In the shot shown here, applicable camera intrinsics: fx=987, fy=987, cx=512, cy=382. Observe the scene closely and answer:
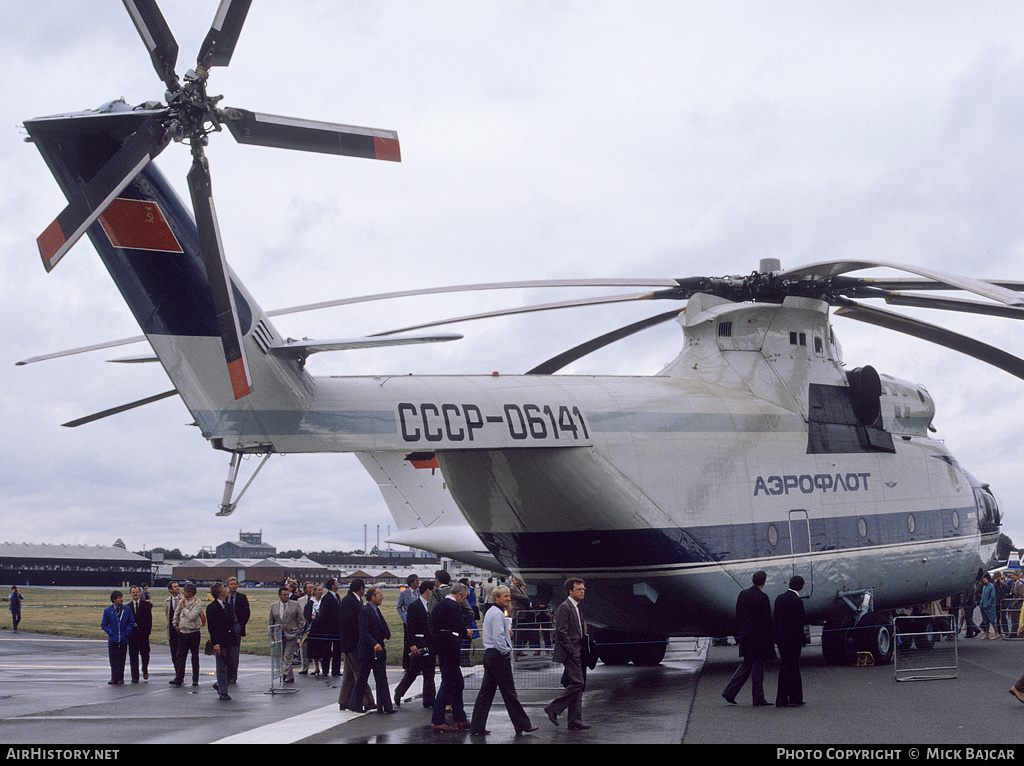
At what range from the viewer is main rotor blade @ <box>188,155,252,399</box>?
999cm

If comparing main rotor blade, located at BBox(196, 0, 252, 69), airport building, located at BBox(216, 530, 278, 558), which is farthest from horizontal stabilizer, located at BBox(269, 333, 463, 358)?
airport building, located at BBox(216, 530, 278, 558)

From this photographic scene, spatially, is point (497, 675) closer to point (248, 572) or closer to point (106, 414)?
point (106, 414)

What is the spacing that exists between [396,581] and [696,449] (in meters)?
92.7

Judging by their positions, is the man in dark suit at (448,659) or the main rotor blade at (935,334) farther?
the main rotor blade at (935,334)

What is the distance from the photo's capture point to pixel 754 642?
12523mm

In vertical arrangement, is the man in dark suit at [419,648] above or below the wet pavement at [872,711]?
above

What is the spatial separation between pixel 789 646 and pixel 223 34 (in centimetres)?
969

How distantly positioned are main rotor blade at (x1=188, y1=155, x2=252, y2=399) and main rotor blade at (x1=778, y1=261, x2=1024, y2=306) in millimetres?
8360

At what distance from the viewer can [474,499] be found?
15.1m

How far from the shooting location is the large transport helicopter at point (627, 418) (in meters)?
10.2

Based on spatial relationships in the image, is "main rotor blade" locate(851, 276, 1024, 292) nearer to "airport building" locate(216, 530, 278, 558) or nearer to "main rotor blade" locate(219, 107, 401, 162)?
"main rotor blade" locate(219, 107, 401, 162)

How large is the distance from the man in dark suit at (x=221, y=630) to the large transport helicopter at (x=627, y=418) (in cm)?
403

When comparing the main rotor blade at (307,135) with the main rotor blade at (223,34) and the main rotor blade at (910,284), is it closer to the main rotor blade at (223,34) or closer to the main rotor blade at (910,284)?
the main rotor blade at (223,34)

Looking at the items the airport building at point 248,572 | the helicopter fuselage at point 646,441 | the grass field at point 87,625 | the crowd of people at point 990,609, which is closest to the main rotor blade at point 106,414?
the helicopter fuselage at point 646,441
